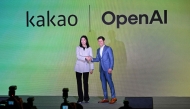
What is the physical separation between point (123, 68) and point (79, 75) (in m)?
1.27

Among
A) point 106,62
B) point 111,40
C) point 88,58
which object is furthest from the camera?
point 111,40

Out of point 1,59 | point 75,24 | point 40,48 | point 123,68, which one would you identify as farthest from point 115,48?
point 1,59

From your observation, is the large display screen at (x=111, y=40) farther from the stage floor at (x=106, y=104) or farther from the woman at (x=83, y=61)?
the woman at (x=83, y=61)

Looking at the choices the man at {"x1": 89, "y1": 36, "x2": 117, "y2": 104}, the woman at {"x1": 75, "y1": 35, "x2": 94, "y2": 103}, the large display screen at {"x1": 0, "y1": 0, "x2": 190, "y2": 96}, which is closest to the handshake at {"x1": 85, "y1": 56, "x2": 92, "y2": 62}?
the woman at {"x1": 75, "y1": 35, "x2": 94, "y2": 103}

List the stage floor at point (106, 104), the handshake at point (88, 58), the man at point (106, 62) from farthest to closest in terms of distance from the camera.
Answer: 1. the handshake at point (88, 58)
2. the man at point (106, 62)
3. the stage floor at point (106, 104)

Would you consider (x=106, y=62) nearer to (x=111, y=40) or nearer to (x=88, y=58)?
(x=88, y=58)

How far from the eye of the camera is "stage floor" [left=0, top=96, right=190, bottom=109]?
7.50 m

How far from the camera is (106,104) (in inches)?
309

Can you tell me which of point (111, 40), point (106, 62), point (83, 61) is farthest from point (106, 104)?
point (111, 40)

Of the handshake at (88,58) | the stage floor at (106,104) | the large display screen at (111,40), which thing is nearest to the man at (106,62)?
the handshake at (88,58)

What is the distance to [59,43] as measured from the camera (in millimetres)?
8773

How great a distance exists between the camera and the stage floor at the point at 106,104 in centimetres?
750

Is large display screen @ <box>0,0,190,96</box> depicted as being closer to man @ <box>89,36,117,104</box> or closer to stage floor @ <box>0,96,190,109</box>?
stage floor @ <box>0,96,190,109</box>

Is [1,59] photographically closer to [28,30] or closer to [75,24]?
[28,30]
